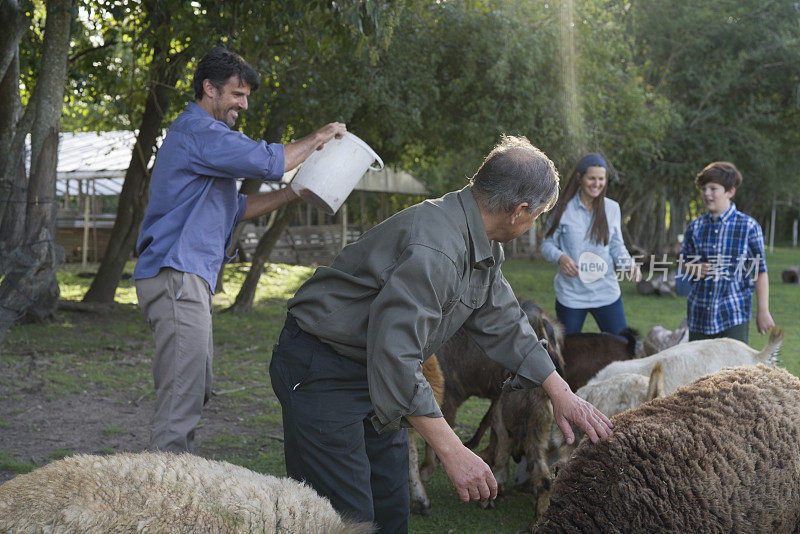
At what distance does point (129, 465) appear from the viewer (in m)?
2.13

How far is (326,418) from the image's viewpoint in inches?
110

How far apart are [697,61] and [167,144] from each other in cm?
1977

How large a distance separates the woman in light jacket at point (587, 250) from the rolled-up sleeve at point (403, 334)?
11.3 feet

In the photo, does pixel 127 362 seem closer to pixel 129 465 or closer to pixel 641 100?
pixel 129 465

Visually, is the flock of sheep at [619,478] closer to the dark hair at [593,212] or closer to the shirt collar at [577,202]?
the dark hair at [593,212]

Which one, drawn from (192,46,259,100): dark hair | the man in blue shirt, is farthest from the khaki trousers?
(192,46,259,100): dark hair

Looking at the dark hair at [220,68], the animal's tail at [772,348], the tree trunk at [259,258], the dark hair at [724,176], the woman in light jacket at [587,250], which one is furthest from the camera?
the tree trunk at [259,258]

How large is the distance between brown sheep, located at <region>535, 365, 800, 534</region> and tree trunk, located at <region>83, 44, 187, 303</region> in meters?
9.92

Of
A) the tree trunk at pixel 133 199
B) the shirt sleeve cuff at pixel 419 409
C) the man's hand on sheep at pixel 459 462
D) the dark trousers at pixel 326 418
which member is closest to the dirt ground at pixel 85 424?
the dark trousers at pixel 326 418

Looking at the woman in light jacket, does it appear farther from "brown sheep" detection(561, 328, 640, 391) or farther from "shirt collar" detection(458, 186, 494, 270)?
"shirt collar" detection(458, 186, 494, 270)

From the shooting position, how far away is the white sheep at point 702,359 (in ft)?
14.5

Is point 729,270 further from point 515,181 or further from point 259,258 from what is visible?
point 259,258

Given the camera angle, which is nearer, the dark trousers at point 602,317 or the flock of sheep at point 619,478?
the flock of sheep at point 619,478

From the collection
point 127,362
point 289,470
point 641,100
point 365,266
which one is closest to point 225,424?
point 127,362
